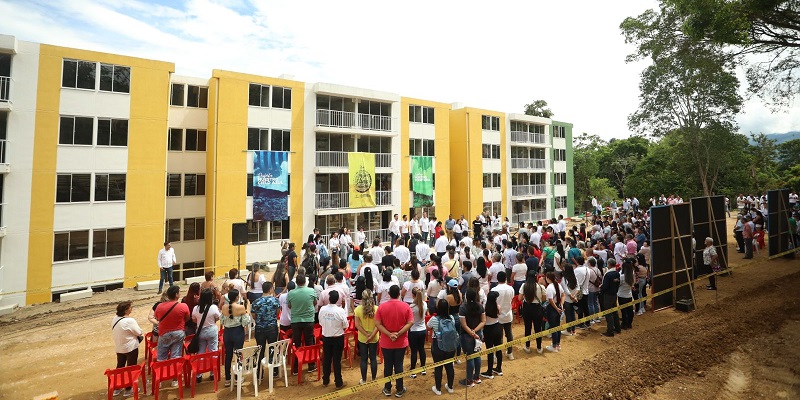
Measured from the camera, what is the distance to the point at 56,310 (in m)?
13.6

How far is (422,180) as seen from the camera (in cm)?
2769

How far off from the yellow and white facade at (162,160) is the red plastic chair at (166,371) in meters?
10.8

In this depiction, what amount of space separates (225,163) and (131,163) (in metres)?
4.07

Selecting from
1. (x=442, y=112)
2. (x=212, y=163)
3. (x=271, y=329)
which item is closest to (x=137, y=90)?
(x=212, y=163)

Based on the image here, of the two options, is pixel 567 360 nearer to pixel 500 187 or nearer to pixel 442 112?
pixel 442 112

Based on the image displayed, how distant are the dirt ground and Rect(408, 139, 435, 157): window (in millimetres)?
19230

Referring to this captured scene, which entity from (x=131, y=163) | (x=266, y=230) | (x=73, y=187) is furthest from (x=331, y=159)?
(x=73, y=187)

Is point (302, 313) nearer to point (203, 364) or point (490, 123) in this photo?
point (203, 364)

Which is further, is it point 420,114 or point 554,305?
→ point 420,114

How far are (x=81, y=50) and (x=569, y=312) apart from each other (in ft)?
71.5

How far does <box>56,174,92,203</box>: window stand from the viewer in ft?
52.1

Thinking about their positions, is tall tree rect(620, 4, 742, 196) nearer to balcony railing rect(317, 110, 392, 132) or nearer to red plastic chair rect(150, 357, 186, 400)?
balcony railing rect(317, 110, 392, 132)

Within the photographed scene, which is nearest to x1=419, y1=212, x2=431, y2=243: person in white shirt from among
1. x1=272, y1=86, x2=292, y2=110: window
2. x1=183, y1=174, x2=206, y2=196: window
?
x1=272, y1=86, x2=292, y2=110: window

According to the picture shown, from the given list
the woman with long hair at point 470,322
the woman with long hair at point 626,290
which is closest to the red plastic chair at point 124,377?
the woman with long hair at point 470,322
